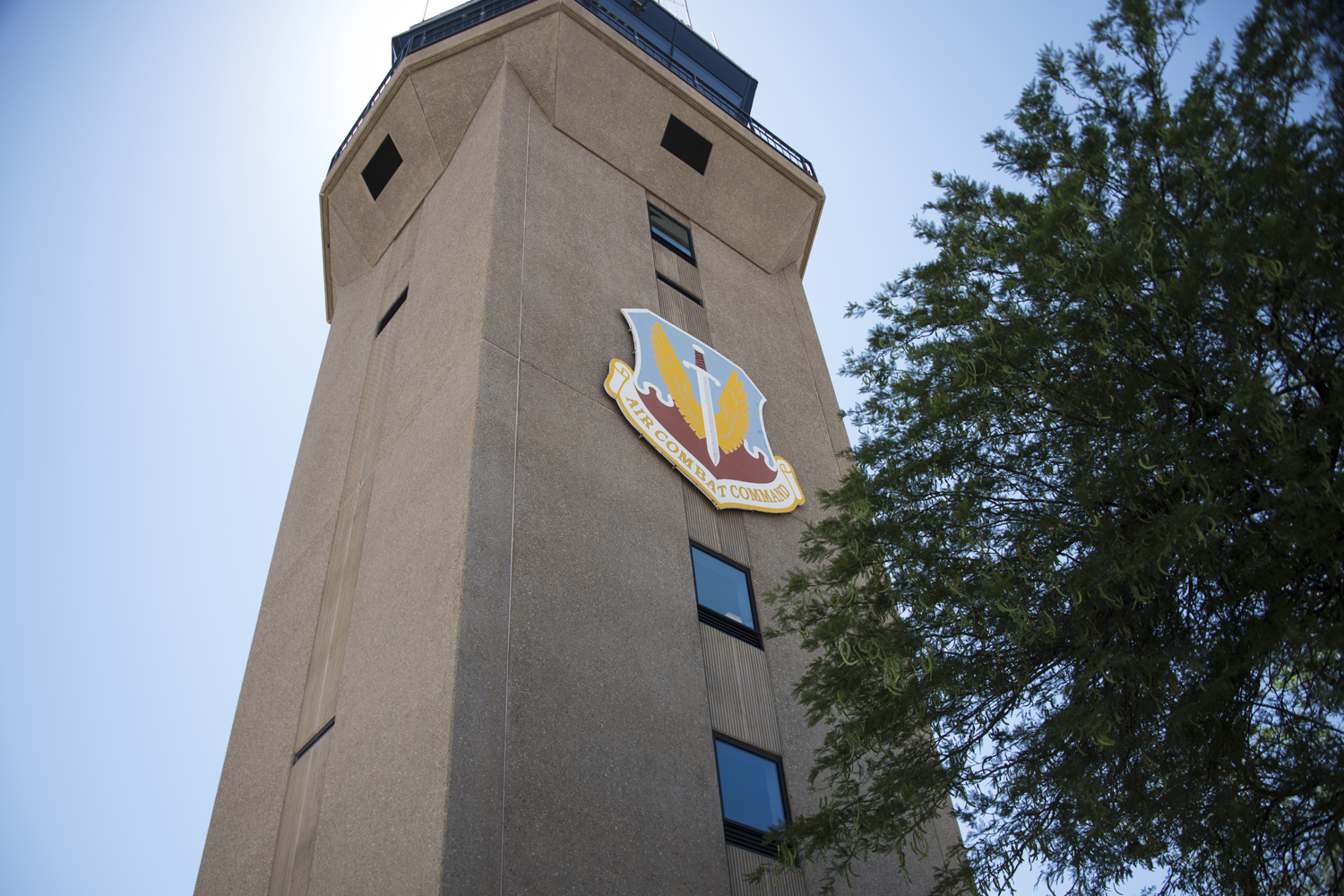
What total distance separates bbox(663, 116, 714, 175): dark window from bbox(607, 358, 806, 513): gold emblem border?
25.0 ft

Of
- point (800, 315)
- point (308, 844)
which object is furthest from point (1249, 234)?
point (800, 315)

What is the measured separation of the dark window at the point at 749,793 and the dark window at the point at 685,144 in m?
12.7

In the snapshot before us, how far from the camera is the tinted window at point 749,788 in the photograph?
983 centimetres

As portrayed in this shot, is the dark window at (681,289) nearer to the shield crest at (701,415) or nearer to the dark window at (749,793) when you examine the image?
the shield crest at (701,415)

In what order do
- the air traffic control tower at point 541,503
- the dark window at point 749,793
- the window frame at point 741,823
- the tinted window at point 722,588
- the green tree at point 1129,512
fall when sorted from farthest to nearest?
the tinted window at point 722,588 < the dark window at point 749,793 < the window frame at point 741,823 < the air traffic control tower at point 541,503 < the green tree at point 1129,512

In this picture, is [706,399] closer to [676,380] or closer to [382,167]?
[676,380]

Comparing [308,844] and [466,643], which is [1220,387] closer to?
[466,643]

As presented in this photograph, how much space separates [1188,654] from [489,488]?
263 inches

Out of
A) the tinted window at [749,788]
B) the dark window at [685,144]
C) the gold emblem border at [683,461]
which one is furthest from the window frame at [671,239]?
the tinted window at [749,788]

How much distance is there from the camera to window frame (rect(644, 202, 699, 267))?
17953mm

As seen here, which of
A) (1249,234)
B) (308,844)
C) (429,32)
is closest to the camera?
(1249,234)

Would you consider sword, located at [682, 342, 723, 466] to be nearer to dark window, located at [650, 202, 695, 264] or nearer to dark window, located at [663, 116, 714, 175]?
dark window, located at [650, 202, 695, 264]

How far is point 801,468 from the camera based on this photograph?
15383mm

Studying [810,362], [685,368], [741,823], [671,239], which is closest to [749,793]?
[741,823]
